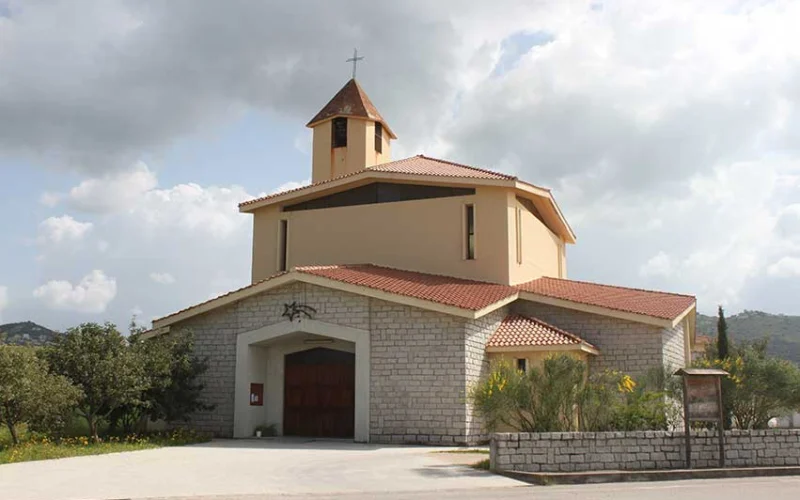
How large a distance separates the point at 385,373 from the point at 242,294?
4.85 metres

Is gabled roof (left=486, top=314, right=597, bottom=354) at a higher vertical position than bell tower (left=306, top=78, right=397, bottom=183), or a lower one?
lower

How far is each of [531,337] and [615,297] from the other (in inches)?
191

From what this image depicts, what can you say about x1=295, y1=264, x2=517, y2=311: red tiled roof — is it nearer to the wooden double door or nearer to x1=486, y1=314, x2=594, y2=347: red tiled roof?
x1=486, y1=314, x2=594, y2=347: red tiled roof

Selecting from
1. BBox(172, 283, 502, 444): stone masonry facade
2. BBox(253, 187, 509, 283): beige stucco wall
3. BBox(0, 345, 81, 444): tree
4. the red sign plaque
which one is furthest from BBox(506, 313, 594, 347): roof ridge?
BBox(0, 345, 81, 444): tree

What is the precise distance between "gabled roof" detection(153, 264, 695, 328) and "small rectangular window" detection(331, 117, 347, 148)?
8066 mm

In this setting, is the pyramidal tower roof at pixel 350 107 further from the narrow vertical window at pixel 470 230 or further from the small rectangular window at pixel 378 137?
the narrow vertical window at pixel 470 230

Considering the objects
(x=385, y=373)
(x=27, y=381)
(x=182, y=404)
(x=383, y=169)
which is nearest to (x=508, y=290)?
(x=385, y=373)

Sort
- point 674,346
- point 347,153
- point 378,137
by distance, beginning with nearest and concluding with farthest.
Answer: point 674,346 → point 347,153 → point 378,137

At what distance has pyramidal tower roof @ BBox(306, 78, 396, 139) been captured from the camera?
107ft

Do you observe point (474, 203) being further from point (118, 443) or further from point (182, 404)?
point (118, 443)

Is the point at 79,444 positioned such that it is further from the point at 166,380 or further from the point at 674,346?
the point at 674,346

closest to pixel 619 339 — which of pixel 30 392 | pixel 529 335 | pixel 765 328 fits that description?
pixel 529 335

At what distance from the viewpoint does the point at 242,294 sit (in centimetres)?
2300

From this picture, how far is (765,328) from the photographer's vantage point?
124m
